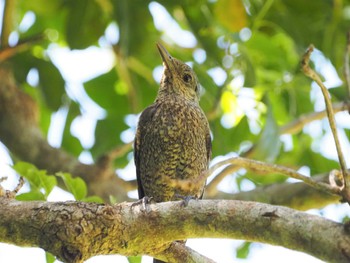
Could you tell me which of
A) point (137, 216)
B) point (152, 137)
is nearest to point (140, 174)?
point (152, 137)

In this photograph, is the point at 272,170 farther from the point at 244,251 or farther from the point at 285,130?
the point at 244,251

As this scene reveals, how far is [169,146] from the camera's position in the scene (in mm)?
4559

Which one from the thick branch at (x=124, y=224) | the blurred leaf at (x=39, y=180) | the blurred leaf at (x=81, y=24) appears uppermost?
the blurred leaf at (x=81, y=24)

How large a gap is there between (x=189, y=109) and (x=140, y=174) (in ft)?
1.90

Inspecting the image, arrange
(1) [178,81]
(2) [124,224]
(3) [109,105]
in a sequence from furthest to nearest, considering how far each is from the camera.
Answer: (3) [109,105] < (1) [178,81] < (2) [124,224]

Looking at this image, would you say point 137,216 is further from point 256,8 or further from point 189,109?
point 256,8

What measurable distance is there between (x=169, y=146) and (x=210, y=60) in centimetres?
95

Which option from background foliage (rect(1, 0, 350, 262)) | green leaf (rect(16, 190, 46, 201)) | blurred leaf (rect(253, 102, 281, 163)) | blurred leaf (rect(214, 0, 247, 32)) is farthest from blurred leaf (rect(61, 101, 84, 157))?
green leaf (rect(16, 190, 46, 201))

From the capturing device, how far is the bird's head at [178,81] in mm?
5164

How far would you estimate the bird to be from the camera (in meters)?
4.53

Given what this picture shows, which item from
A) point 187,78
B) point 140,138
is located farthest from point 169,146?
point 187,78

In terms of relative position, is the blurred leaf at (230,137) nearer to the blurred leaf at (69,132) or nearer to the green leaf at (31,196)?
the blurred leaf at (69,132)

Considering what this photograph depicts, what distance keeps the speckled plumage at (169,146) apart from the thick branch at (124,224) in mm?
1556

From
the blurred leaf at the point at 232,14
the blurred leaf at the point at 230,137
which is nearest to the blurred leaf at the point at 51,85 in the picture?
the blurred leaf at the point at 230,137
